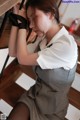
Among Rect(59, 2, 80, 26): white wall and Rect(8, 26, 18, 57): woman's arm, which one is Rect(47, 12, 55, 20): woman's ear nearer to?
Rect(8, 26, 18, 57): woman's arm

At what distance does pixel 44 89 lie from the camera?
1.37m

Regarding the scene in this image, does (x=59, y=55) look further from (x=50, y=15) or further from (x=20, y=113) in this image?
(x=20, y=113)

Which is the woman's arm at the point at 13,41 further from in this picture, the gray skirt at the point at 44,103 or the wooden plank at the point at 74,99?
the wooden plank at the point at 74,99

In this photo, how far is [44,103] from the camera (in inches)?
55.7

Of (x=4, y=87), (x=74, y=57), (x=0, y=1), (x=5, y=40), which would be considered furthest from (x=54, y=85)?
(x=0, y=1)

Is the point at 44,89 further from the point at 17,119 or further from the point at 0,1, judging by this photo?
the point at 0,1

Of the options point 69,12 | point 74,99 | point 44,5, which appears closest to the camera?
point 44,5

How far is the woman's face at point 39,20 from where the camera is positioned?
1.19 meters

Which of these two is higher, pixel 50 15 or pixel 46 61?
pixel 50 15

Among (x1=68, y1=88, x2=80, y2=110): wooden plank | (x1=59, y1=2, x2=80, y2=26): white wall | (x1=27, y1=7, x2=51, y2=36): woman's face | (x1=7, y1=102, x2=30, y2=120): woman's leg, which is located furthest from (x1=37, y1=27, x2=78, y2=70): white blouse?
(x1=59, y1=2, x2=80, y2=26): white wall

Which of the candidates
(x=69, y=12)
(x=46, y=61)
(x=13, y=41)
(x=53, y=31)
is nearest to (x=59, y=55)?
(x=46, y=61)

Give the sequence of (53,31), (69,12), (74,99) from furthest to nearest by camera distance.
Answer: (69,12) < (74,99) < (53,31)

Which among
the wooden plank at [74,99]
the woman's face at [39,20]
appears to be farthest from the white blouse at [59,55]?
the wooden plank at [74,99]

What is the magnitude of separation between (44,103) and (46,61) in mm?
339
